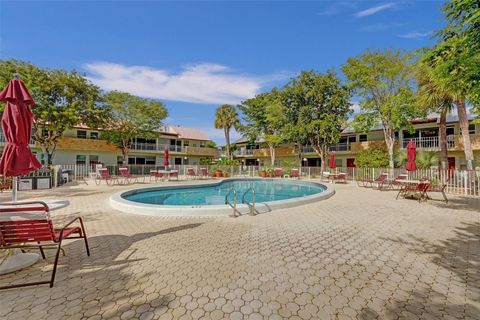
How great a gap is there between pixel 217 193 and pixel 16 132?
39.8 feet

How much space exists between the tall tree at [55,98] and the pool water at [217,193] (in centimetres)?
1320

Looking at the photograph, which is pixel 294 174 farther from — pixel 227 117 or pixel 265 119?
pixel 227 117

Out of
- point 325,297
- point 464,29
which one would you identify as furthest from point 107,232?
point 464,29

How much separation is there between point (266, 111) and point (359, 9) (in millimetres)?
19175

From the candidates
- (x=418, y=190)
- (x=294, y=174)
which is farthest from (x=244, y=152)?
(x=418, y=190)

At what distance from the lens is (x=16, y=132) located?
415cm

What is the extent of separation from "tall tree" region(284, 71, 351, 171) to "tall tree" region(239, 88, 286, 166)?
262 cm

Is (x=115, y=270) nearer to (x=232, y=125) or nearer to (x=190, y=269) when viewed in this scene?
(x=190, y=269)

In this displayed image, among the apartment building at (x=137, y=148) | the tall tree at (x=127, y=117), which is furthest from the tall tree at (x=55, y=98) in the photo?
the tall tree at (x=127, y=117)

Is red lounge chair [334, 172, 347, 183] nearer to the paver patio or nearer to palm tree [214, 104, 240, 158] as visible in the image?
the paver patio

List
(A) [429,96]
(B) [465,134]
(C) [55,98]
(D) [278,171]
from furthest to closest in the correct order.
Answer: (D) [278,171], (C) [55,98], (A) [429,96], (B) [465,134]

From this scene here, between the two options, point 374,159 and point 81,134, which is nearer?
point 374,159

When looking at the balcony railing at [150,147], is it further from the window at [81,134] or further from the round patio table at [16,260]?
the round patio table at [16,260]

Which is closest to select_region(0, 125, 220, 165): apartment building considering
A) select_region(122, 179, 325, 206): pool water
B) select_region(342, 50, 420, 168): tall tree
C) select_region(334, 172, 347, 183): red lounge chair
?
select_region(122, 179, 325, 206): pool water
